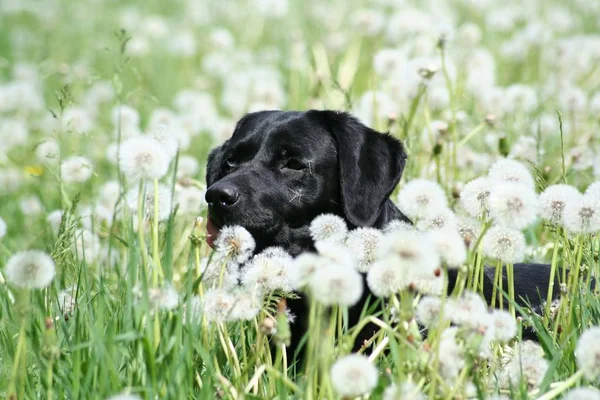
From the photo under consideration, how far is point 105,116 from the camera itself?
823 cm

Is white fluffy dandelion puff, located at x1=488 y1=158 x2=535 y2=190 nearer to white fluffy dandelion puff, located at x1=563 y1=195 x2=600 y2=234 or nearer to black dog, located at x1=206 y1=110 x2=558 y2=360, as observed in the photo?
white fluffy dandelion puff, located at x1=563 y1=195 x2=600 y2=234

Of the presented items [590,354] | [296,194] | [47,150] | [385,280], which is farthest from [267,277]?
[47,150]

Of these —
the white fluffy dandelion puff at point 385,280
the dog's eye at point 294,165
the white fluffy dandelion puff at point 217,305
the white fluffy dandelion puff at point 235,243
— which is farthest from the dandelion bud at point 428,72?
the white fluffy dandelion puff at point 385,280

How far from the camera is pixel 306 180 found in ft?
13.9

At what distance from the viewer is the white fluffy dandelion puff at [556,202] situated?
9.69 feet

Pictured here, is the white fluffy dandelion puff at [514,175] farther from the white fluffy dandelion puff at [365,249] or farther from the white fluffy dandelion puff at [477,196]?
the white fluffy dandelion puff at [365,249]

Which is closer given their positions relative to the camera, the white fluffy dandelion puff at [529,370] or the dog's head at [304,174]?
the white fluffy dandelion puff at [529,370]

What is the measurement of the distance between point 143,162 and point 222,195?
117 cm

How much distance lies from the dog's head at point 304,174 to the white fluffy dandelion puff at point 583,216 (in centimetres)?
134

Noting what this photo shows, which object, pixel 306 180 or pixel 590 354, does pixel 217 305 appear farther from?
pixel 306 180

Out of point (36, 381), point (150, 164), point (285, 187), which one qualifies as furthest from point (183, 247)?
point (150, 164)

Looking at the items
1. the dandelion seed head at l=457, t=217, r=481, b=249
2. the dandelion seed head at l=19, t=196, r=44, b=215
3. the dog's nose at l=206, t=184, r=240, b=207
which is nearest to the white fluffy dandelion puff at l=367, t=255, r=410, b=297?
the dandelion seed head at l=457, t=217, r=481, b=249

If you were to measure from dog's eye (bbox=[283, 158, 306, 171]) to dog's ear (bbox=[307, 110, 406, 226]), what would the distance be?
7.2 inches

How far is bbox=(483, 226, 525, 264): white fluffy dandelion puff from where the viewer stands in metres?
2.90
